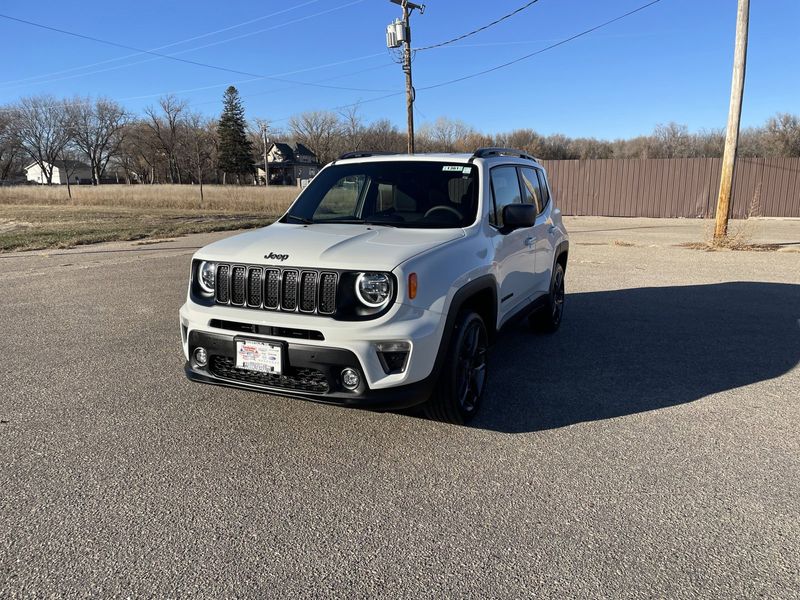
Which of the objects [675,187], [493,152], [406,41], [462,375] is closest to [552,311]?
[493,152]

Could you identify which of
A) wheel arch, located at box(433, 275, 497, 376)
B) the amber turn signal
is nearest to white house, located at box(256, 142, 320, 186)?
wheel arch, located at box(433, 275, 497, 376)

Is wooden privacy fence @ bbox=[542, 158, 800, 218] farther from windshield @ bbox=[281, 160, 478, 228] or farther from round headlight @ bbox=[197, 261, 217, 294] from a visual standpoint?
round headlight @ bbox=[197, 261, 217, 294]

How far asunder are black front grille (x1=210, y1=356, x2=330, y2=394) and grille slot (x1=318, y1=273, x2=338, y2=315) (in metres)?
0.36

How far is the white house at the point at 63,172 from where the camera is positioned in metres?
98.5

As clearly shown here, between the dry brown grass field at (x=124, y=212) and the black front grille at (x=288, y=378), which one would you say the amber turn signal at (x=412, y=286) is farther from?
the dry brown grass field at (x=124, y=212)

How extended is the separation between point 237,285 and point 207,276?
12.3 inches

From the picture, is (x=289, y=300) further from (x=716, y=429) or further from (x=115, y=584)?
(x=716, y=429)

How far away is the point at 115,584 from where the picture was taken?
7.68ft

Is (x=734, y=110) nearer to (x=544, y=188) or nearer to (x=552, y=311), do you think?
(x=544, y=188)

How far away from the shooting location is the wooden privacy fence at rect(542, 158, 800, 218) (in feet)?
77.4

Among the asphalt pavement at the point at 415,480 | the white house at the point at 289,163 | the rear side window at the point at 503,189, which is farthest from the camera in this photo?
the white house at the point at 289,163

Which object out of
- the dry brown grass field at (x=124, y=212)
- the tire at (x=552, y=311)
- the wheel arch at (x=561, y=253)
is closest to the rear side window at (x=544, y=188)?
the wheel arch at (x=561, y=253)

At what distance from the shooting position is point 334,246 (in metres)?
Answer: 3.57

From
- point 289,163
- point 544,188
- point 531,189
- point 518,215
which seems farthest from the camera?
point 289,163
